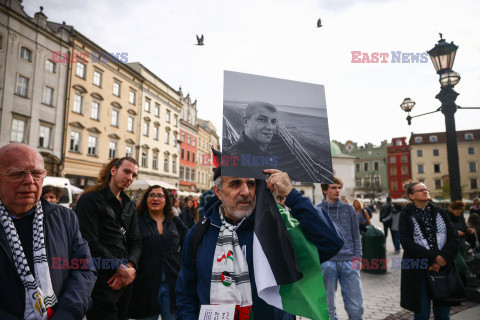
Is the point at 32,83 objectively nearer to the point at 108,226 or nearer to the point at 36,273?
the point at 108,226

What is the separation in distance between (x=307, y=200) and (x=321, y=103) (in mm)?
674

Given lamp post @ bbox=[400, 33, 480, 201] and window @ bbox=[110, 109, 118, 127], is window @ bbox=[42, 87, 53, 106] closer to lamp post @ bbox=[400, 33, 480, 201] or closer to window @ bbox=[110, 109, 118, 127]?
window @ bbox=[110, 109, 118, 127]

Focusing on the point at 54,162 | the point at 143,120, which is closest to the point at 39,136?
the point at 54,162

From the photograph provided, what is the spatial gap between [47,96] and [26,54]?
3.06 m

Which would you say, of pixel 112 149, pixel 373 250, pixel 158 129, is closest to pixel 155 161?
pixel 158 129

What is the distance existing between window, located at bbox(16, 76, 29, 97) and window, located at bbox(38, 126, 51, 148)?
2577 mm

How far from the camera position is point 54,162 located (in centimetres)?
2258

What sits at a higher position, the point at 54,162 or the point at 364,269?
the point at 54,162

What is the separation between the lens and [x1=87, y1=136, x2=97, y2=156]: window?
86.4 feet

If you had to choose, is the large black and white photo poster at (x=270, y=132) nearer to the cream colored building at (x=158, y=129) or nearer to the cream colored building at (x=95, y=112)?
the cream colored building at (x=95, y=112)

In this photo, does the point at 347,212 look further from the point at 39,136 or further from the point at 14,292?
the point at 39,136

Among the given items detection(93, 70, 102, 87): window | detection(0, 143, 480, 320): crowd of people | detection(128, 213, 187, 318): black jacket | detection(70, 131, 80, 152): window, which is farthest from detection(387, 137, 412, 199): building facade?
detection(0, 143, 480, 320): crowd of people

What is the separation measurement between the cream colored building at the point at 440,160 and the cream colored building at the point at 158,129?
51032 millimetres

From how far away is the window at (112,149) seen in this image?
94.4ft
